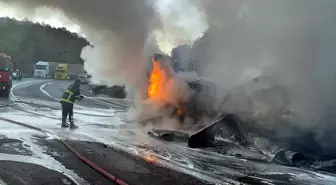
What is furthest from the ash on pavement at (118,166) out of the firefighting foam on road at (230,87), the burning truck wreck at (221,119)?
the burning truck wreck at (221,119)

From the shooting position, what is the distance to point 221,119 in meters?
11.0

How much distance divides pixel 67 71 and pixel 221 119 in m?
50.1

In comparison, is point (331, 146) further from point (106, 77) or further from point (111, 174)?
point (106, 77)

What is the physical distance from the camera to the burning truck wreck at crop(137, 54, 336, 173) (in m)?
9.20

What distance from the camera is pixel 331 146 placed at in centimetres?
905

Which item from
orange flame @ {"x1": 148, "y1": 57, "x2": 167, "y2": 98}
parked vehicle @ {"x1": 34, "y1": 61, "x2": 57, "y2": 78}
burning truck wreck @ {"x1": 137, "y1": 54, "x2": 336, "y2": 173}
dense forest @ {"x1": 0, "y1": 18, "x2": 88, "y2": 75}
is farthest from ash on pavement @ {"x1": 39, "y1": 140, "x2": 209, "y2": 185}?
dense forest @ {"x1": 0, "y1": 18, "x2": 88, "y2": 75}

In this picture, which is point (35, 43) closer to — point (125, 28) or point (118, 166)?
point (125, 28)

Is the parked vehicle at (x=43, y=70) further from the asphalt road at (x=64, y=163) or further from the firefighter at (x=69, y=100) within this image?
the asphalt road at (x=64, y=163)

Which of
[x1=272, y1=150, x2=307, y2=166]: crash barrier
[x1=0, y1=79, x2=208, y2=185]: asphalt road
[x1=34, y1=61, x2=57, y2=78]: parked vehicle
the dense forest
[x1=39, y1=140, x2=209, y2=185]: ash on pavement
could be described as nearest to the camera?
[x1=0, y1=79, x2=208, y2=185]: asphalt road

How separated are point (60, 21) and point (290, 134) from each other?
9.03 meters

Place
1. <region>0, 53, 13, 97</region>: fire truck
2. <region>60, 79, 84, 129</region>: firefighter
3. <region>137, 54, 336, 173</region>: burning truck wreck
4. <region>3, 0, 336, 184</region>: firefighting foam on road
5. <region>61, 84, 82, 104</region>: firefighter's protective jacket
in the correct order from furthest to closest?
1. <region>0, 53, 13, 97</region>: fire truck
2. <region>61, 84, 82, 104</region>: firefighter's protective jacket
3. <region>60, 79, 84, 129</region>: firefighter
4. <region>137, 54, 336, 173</region>: burning truck wreck
5. <region>3, 0, 336, 184</region>: firefighting foam on road

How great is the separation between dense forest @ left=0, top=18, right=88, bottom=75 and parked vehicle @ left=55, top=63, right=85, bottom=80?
62.2 ft

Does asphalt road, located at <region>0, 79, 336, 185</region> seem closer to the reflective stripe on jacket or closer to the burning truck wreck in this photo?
the burning truck wreck

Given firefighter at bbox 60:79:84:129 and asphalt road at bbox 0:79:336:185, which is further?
firefighter at bbox 60:79:84:129
